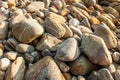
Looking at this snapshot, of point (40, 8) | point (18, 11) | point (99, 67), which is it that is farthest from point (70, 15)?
point (99, 67)

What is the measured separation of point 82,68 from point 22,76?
0.47 metres

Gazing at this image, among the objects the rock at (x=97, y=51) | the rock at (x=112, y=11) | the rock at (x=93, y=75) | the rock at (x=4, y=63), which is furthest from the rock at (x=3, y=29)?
the rock at (x=112, y=11)

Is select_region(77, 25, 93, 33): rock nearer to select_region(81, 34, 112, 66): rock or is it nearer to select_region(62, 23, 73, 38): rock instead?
select_region(62, 23, 73, 38): rock

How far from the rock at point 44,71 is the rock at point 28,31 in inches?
9.5

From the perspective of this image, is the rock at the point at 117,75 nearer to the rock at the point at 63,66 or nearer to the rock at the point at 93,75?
the rock at the point at 93,75

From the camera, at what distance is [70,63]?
221 centimetres

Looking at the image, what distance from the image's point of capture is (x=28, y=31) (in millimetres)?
2309

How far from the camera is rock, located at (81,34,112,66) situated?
217 cm

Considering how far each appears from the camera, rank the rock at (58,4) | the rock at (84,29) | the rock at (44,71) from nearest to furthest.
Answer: the rock at (44,71) < the rock at (84,29) < the rock at (58,4)

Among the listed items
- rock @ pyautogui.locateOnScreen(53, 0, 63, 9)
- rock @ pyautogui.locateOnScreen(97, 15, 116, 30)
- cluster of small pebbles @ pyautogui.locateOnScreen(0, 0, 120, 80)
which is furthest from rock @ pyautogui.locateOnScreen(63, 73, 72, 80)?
rock @ pyautogui.locateOnScreen(53, 0, 63, 9)

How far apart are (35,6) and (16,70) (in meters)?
0.86

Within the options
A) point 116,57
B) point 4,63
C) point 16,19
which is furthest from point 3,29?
point 116,57

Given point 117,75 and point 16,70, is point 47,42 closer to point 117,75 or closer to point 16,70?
point 16,70

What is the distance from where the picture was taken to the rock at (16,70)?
2.12 meters
